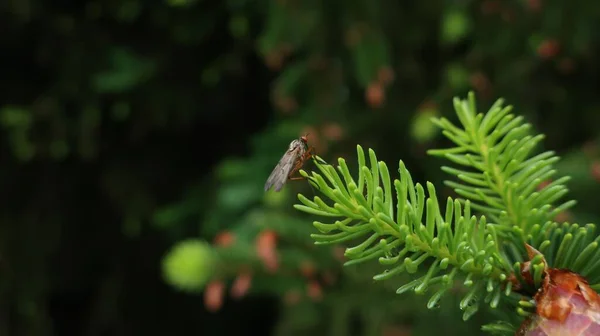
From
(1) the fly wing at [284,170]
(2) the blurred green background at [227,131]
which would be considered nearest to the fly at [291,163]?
(1) the fly wing at [284,170]

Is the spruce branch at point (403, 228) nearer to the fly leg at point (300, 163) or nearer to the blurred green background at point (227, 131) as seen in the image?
the fly leg at point (300, 163)

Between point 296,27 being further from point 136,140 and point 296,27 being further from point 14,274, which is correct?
point 14,274

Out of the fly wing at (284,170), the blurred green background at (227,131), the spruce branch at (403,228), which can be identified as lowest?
the spruce branch at (403,228)

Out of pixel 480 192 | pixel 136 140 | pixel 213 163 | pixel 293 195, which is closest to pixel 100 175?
pixel 136 140

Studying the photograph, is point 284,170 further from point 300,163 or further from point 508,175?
point 508,175

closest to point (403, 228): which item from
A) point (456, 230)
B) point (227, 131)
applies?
point (456, 230)

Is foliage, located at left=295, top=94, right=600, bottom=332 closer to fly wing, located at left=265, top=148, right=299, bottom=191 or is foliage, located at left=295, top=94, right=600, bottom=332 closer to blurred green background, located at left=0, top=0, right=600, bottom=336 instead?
fly wing, located at left=265, top=148, right=299, bottom=191

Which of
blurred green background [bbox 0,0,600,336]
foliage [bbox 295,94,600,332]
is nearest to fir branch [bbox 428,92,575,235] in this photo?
foliage [bbox 295,94,600,332]

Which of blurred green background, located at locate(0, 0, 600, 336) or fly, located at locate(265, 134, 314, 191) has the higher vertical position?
blurred green background, located at locate(0, 0, 600, 336)
